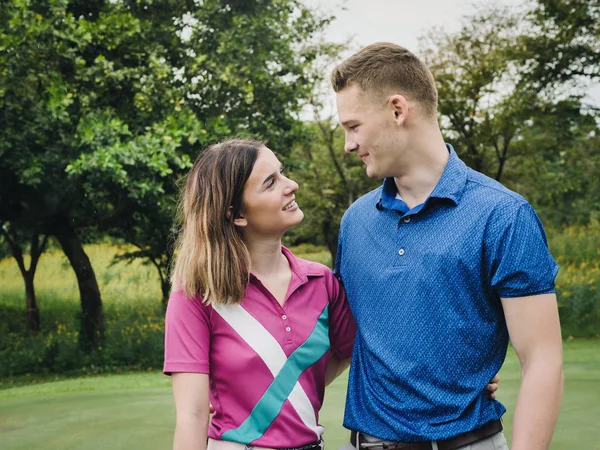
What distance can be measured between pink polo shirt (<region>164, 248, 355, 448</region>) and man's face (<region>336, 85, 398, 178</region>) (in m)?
0.53

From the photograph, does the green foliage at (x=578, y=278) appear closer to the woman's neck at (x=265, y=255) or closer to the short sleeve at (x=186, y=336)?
the woman's neck at (x=265, y=255)

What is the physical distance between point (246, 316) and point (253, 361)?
143mm

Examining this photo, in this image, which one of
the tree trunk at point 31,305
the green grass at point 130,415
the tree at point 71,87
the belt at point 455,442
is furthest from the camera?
the tree trunk at point 31,305

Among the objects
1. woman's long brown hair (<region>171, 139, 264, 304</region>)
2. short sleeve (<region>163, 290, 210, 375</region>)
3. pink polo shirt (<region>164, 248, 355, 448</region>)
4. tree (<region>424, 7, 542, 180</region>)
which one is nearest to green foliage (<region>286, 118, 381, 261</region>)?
tree (<region>424, 7, 542, 180</region>)

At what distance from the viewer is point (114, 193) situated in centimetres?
1116

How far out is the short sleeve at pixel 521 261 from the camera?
75.3 inches

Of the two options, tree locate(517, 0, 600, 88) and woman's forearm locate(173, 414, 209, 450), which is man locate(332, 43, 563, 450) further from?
tree locate(517, 0, 600, 88)

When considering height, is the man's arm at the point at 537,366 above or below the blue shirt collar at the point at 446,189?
below

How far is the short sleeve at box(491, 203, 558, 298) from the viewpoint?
6.27 feet

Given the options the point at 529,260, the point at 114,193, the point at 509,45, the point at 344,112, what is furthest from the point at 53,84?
the point at 509,45

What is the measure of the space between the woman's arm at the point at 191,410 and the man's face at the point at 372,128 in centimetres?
81

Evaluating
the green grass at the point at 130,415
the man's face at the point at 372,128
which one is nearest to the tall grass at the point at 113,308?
the green grass at the point at 130,415

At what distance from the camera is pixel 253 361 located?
2242 mm

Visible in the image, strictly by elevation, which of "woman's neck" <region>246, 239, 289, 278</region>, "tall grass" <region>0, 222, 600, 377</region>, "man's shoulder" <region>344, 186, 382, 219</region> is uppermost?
"man's shoulder" <region>344, 186, 382, 219</region>
